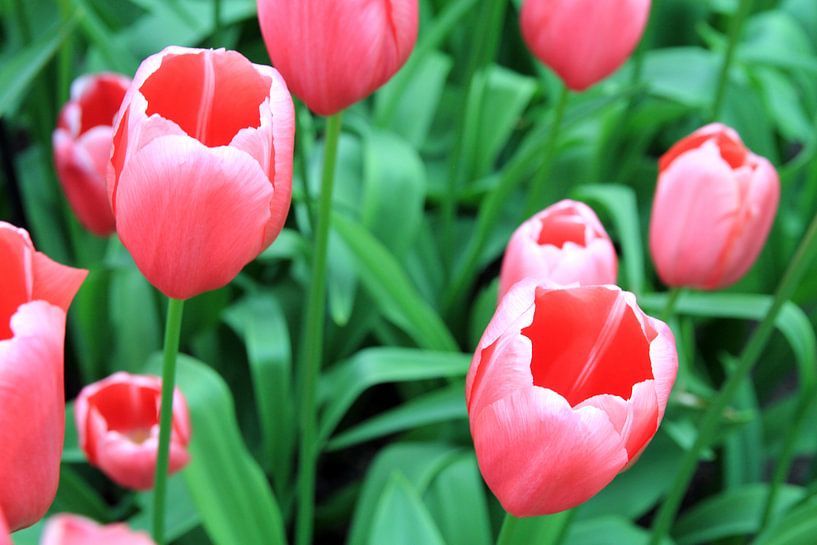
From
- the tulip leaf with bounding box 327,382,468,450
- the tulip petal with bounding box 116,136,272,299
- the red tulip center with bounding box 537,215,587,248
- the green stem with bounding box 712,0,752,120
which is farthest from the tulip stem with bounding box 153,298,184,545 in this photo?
the green stem with bounding box 712,0,752,120

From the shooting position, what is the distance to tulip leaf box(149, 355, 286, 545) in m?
0.71

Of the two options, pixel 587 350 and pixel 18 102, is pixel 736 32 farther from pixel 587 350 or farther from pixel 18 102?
pixel 18 102

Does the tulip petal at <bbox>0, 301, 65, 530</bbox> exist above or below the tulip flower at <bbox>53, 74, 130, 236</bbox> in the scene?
above

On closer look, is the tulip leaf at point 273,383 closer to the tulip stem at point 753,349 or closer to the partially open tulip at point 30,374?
the tulip stem at point 753,349

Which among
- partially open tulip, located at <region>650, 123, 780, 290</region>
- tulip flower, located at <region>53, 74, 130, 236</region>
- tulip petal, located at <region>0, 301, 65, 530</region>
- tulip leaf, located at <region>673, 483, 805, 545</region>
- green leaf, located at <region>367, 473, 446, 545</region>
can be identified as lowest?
tulip leaf, located at <region>673, 483, 805, 545</region>

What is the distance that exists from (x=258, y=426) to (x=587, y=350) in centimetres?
71

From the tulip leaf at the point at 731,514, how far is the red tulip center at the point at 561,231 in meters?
0.48

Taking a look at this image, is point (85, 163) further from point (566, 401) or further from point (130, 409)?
point (566, 401)

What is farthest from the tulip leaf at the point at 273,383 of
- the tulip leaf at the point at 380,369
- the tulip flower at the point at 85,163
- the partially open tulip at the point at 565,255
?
the partially open tulip at the point at 565,255

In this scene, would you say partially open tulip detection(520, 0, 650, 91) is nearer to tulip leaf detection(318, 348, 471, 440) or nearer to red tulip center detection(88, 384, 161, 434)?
tulip leaf detection(318, 348, 471, 440)

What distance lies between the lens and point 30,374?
32 cm

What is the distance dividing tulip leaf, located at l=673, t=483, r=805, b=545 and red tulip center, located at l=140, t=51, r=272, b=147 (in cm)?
73

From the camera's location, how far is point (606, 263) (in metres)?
0.60

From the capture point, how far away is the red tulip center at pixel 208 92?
0.41m
